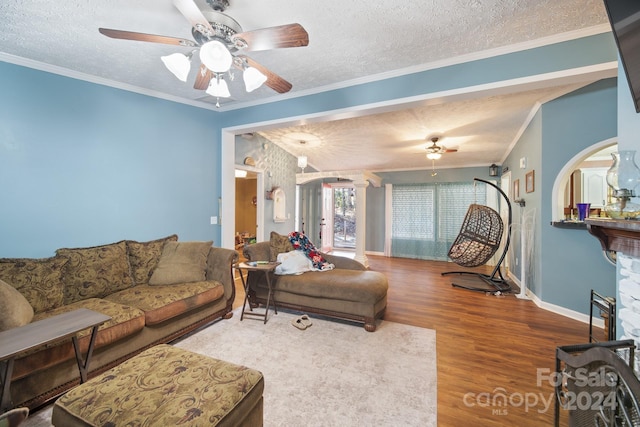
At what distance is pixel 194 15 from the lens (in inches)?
58.5

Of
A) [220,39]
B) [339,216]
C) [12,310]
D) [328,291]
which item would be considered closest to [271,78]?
[220,39]

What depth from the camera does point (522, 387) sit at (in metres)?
1.88

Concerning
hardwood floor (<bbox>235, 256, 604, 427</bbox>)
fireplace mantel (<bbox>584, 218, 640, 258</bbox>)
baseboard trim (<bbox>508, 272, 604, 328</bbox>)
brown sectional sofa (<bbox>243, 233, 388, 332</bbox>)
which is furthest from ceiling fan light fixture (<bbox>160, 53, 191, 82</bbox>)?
baseboard trim (<bbox>508, 272, 604, 328</bbox>)

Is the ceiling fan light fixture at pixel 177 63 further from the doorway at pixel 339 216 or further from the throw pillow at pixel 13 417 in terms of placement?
the doorway at pixel 339 216

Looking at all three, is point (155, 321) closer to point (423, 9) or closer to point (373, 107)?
point (373, 107)

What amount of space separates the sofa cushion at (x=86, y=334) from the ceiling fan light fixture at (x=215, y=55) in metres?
1.89

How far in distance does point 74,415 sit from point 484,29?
3472 millimetres

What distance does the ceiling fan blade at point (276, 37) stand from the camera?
153 cm

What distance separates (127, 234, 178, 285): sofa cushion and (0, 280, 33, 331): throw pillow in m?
0.97

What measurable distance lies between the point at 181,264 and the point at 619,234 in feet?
11.3

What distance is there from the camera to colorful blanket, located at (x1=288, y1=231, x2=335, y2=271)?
347 centimetres

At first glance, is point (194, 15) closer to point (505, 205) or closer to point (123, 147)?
point (123, 147)

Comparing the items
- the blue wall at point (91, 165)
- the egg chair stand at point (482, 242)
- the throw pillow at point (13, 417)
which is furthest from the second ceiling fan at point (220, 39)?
the egg chair stand at point (482, 242)

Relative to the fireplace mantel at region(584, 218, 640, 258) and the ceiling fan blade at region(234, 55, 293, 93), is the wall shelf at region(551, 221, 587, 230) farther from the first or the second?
the ceiling fan blade at region(234, 55, 293, 93)
